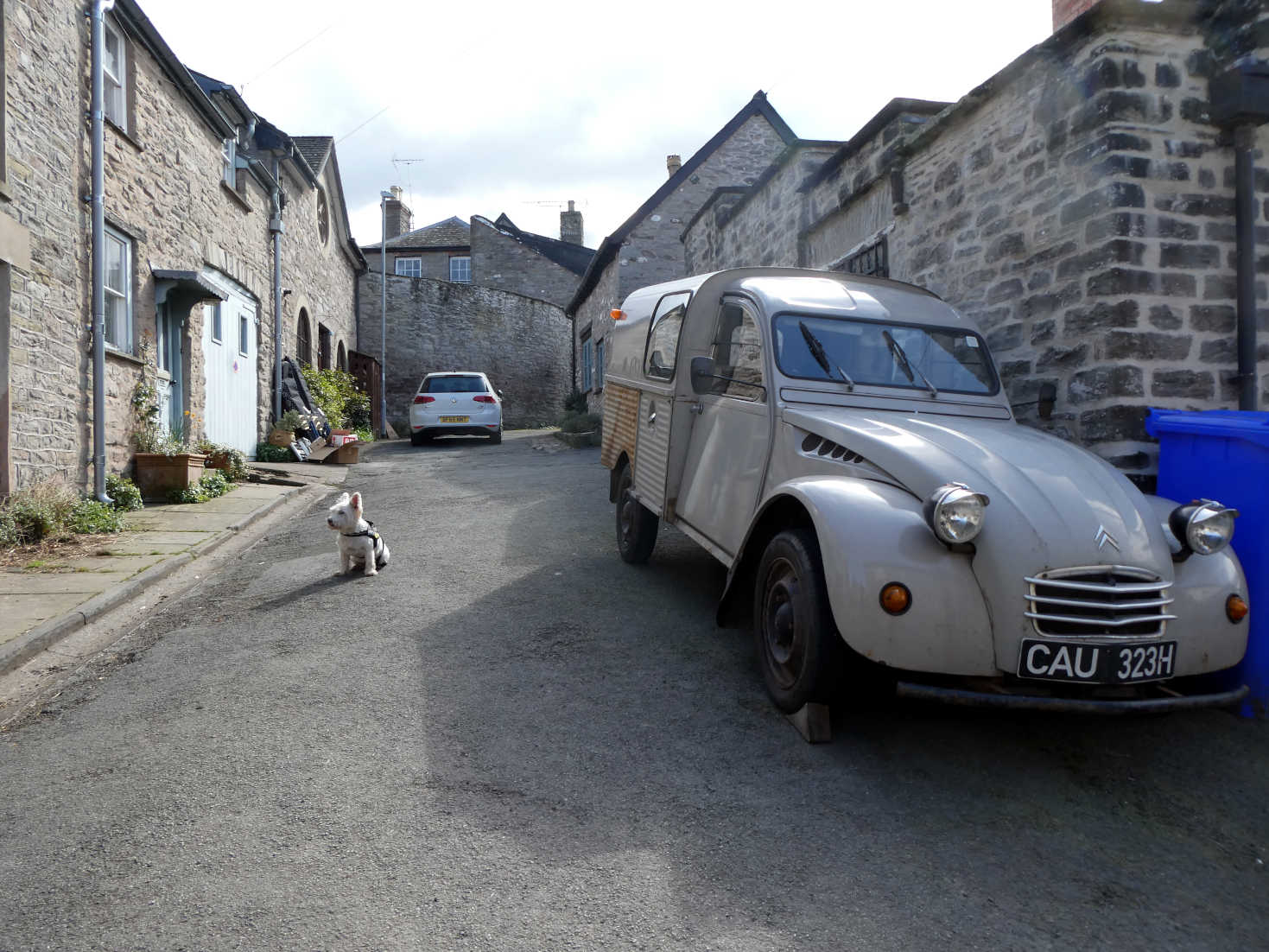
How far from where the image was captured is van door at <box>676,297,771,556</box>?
14.3ft

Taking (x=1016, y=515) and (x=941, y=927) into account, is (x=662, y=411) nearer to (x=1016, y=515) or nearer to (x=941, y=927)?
(x=1016, y=515)

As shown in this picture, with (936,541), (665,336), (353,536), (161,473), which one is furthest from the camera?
(161,473)

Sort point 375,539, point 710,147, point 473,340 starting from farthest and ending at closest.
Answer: point 473,340 < point 710,147 < point 375,539

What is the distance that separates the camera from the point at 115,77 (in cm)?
959

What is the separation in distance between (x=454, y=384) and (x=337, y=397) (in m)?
2.31

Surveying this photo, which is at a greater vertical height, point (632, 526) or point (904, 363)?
point (904, 363)

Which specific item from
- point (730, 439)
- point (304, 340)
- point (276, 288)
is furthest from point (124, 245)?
point (304, 340)

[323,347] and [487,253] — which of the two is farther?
[487,253]

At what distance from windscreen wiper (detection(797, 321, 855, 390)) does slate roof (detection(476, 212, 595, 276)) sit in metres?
35.0

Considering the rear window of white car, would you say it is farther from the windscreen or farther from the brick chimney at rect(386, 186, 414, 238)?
the brick chimney at rect(386, 186, 414, 238)

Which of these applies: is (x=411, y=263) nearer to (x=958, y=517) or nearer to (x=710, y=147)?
(x=710, y=147)

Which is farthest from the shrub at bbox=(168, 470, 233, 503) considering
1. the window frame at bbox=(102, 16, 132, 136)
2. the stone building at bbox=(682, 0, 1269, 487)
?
the stone building at bbox=(682, 0, 1269, 487)

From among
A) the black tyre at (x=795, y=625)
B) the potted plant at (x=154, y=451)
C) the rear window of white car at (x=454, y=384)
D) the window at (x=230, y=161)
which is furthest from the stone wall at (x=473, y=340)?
the black tyre at (x=795, y=625)

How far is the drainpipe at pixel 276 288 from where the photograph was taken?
612 inches
